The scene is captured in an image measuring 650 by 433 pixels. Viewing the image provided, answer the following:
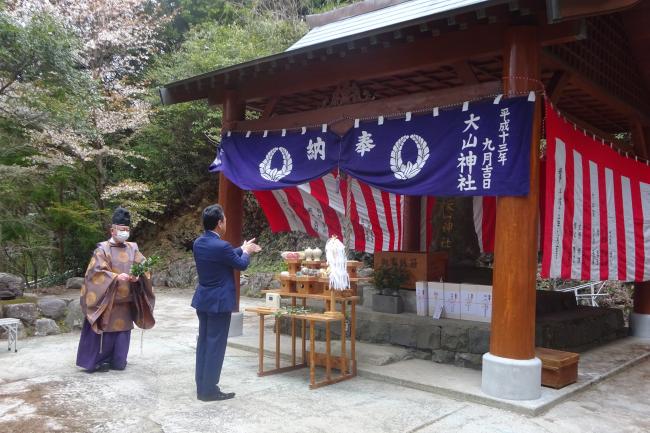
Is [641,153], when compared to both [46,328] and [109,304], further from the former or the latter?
[46,328]

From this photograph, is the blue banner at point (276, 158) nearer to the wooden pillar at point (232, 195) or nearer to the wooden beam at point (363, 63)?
the wooden pillar at point (232, 195)

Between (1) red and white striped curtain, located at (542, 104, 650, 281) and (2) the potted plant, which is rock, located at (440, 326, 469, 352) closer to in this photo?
(2) the potted plant

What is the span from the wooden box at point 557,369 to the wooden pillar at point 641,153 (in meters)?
3.74

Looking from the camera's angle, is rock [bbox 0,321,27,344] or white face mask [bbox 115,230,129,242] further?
rock [bbox 0,321,27,344]

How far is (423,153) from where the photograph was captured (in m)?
5.48

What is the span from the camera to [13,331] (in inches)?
264

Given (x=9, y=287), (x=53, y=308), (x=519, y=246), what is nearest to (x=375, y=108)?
(x=519, y=246)

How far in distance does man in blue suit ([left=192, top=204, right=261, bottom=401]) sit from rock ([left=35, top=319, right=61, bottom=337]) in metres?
4.37

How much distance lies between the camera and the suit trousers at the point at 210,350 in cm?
484

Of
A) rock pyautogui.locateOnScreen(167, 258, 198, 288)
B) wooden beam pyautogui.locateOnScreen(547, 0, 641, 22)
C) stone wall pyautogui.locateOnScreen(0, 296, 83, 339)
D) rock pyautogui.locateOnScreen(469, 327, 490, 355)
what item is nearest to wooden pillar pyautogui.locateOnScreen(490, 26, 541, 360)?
wooden beam pyautogui.locateOnScreen(547, 0, 641, 22)

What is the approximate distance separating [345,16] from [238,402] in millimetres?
7122

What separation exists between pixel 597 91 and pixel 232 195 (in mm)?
5104

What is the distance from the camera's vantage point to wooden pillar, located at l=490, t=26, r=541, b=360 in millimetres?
4836

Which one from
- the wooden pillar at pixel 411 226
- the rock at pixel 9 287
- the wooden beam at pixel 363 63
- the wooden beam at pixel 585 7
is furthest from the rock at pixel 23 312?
the wooden beam at pixel 585 7
